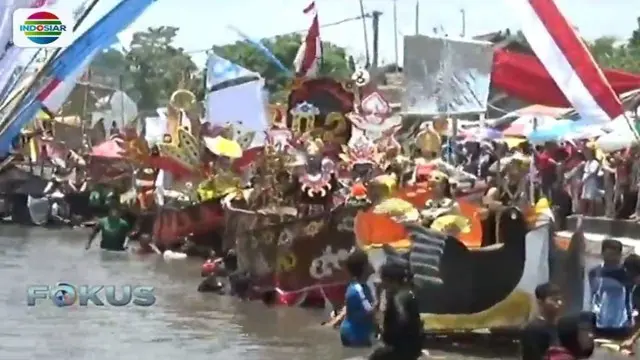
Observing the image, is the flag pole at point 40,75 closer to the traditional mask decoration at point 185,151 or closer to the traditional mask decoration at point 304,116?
the traditional mask decoration at point 304,116

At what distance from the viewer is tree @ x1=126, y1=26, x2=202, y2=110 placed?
7056 cm

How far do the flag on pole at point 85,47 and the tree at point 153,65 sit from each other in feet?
144

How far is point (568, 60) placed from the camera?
590 inches

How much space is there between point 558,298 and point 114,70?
58586 millimetres

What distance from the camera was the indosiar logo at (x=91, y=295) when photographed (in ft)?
60.2

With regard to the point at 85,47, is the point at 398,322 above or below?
below

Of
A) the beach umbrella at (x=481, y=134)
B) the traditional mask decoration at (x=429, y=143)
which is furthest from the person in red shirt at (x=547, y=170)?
the beach umbrella at (x=481, y=134)

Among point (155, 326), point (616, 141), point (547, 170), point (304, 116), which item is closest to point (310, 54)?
point (304, 116)

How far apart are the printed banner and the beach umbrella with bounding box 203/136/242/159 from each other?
4804mm

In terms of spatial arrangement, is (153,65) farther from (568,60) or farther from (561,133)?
(568,60)

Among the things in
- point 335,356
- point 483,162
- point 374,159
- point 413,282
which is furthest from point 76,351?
point 483,162

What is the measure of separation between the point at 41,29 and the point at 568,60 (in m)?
9.21

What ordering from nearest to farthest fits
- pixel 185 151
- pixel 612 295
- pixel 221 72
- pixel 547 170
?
pixel 612 295, pixel 547 170, pixel 185 151, pixel 221 72

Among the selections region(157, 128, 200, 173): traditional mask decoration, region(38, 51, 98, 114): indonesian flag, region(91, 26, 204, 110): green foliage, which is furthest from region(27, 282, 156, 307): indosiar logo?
region(91, 26, 204, 110): green foliage
